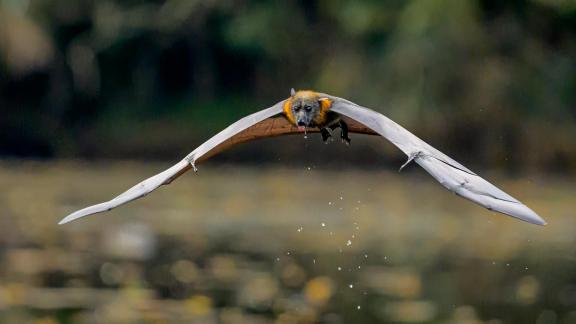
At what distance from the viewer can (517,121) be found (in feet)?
58.4

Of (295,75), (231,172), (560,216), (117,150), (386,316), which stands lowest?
(386,316)

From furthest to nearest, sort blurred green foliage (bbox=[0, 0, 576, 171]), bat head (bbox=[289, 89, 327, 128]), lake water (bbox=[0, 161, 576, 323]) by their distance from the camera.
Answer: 1. blurred green foliage (bbox=[0, 0, 576, 171])
2. lake water (bbox=[0, 161, 576, 323])
3. bat head (bbox=[289, 89, 327, 128])

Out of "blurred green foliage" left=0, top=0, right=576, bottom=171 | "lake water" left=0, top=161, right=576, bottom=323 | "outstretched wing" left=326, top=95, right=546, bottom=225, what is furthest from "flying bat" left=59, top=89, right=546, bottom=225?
"blurred green foliage" left=0, top=0, right=576, bottom=171

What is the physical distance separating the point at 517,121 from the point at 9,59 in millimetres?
7597

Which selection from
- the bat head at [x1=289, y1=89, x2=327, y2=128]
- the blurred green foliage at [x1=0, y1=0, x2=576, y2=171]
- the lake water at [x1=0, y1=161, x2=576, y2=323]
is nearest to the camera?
the bat head at [x1=289, y1=89, x2=327, y2=128]

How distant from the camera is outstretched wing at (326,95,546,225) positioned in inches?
174

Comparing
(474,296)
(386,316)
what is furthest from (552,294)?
(386,316)

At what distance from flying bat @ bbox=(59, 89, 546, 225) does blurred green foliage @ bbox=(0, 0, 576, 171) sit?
38.5 ft

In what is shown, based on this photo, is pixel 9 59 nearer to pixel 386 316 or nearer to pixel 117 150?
pixel 117 150

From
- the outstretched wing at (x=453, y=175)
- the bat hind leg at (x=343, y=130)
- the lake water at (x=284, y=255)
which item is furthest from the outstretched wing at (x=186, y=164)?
the lake water at (x=284, y=255)

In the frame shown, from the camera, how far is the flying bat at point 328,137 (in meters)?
4.52

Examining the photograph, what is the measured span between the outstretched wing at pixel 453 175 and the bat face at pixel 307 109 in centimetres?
32

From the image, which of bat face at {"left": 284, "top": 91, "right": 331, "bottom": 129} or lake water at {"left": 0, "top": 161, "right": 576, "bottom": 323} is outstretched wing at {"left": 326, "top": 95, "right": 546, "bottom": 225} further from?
lake water at {"left": 0, "top": 161, "right": 576, "bottom": 323}

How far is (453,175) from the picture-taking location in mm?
4594
